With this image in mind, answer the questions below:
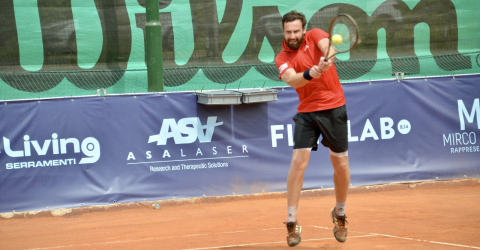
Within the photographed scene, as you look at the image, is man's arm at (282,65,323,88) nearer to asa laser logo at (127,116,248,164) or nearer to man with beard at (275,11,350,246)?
man with beard at (275,11,350,246)

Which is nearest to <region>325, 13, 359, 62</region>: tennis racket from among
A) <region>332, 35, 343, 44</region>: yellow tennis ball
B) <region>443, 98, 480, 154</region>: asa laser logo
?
<region>332, 35, 343, 44</region>: yellow tennis ball

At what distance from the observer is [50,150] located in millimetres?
7070

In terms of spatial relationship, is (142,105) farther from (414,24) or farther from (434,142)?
(414,24)

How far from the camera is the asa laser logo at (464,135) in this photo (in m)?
8.20

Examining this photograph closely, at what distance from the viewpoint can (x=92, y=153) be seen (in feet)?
23.6

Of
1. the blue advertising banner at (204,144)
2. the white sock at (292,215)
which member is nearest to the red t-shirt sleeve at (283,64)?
the white sock at (292,215)

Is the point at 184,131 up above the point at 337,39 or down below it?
below

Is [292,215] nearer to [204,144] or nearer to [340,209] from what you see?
[340,209]

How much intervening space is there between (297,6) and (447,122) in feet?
10.9

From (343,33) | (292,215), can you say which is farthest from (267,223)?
(343,33)

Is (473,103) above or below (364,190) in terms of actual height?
above

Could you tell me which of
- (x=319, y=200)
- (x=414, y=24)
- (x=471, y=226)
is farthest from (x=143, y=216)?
(x=414, y=24)

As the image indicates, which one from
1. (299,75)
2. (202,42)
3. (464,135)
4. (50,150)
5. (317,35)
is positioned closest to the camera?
(299,75)

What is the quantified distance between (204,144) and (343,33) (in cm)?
346
